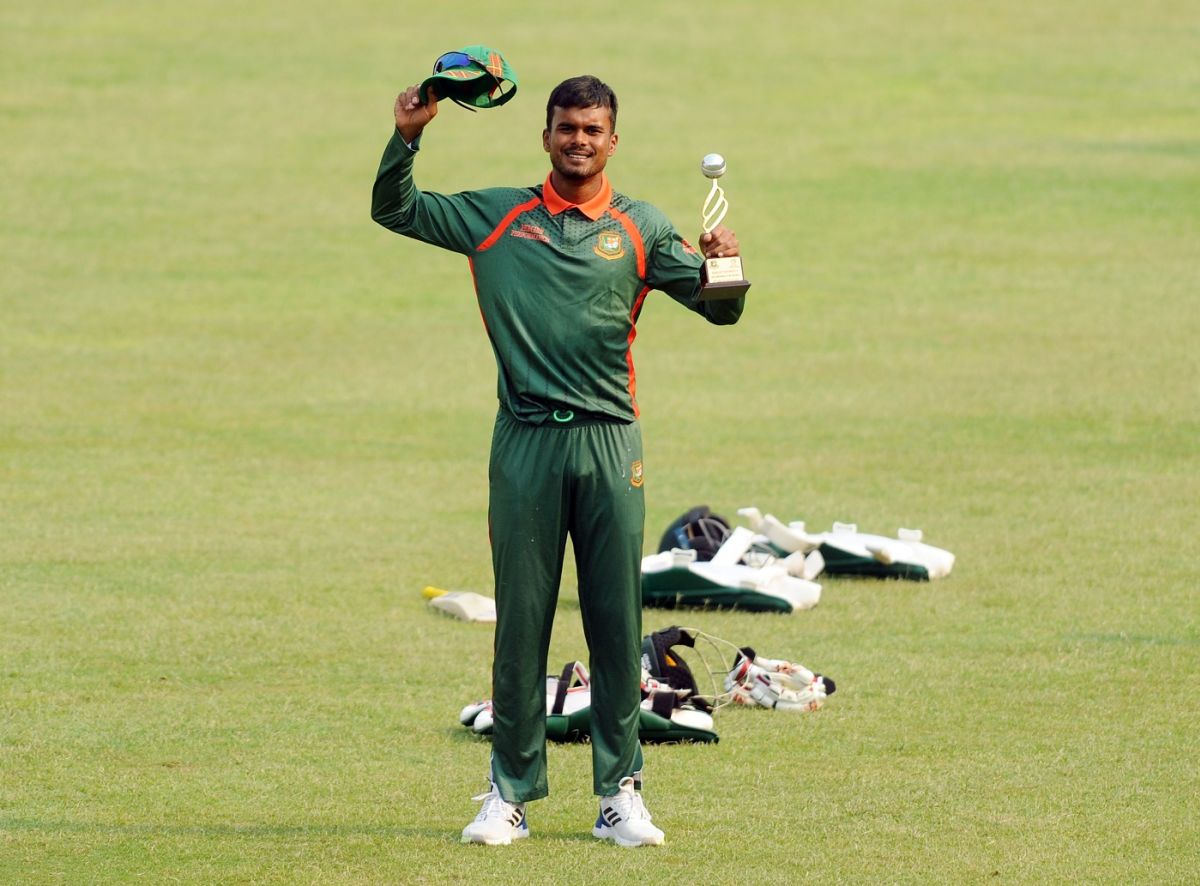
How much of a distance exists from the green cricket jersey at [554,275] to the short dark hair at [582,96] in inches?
9.6

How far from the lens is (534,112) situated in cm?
2875

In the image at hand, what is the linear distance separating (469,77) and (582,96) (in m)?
0.34

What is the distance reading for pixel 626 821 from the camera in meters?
6.40

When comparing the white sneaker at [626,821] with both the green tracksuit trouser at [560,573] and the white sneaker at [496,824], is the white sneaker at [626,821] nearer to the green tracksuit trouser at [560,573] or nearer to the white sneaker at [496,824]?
Result: the green tracksuit trouser at [560,573]

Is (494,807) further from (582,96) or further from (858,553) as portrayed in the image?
(858,553)

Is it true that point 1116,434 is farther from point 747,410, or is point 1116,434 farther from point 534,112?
point 534,112

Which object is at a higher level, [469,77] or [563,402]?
[469,77]

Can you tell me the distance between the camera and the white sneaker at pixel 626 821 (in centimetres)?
638

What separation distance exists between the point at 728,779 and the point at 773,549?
12.3 ft

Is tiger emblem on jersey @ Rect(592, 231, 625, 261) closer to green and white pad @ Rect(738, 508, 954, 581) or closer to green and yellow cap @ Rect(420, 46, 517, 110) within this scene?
green and yellow cap @ Rect(420, 46, 517, 110)

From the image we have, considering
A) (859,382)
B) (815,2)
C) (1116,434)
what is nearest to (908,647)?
(1116,434)

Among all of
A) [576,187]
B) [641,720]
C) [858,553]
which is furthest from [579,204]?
[858,553]

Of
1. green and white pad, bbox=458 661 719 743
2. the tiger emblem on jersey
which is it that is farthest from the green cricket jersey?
green and white pad, bbox=458 661 719 743

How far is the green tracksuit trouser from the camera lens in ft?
20.7
